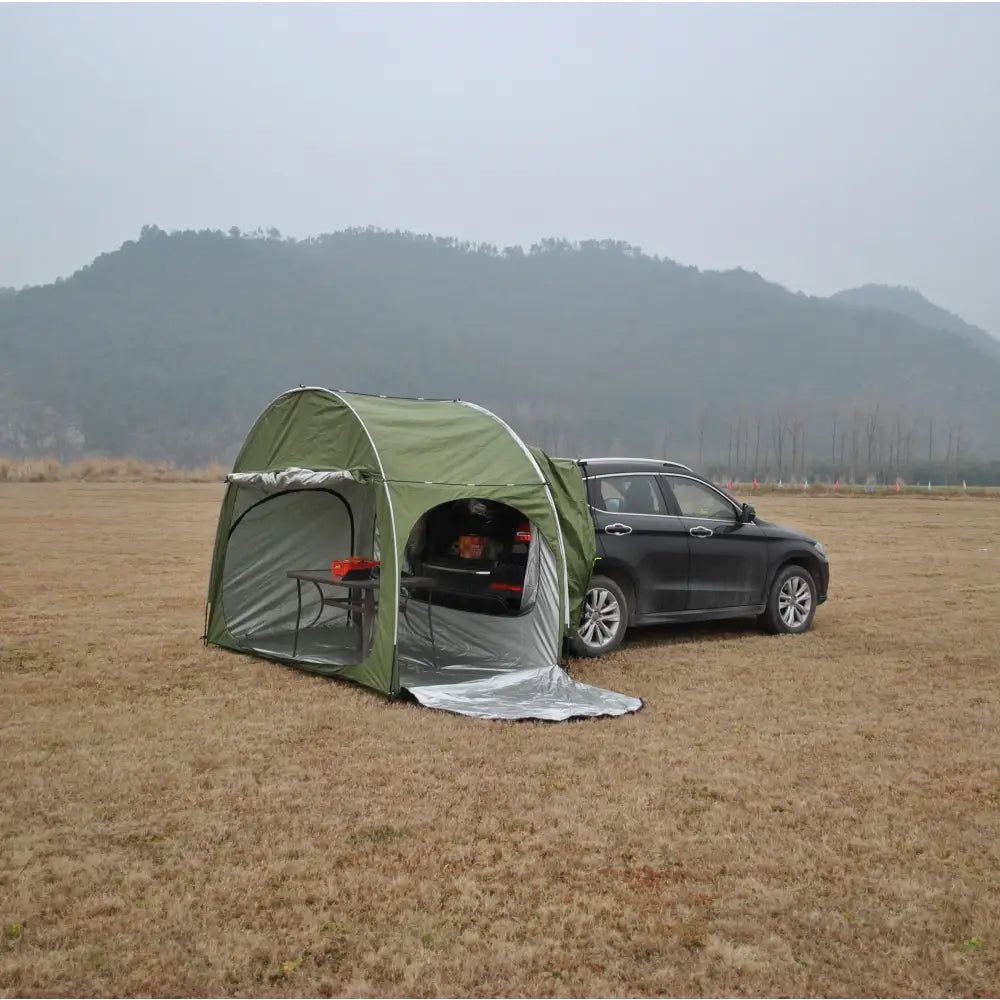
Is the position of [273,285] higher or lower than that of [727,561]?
higher

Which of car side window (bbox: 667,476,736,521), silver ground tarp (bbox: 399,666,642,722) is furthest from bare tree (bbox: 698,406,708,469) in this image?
silver ground tarp (bbox: 399,666,642,722)

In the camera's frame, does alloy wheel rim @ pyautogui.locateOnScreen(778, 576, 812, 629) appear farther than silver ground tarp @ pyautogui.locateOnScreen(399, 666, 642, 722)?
Yes

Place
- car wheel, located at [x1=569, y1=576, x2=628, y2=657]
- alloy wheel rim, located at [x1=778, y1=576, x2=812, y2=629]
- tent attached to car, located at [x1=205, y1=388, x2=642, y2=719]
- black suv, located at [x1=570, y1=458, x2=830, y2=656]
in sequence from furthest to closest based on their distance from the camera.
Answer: alloy wheel rim, located at [x1=778, y1=576, x2=812, y2=629], black suv, located at [x1=570, y1=458, x2=830, y2=656], car wheel, located at [x1=569, y1=576, x2=628, y2=657], tent attached to car, located at [x1=205, y1=388, x2=642, y2=719]

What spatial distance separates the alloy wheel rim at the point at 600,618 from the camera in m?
9.71

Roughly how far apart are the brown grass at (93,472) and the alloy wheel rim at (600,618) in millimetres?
42663

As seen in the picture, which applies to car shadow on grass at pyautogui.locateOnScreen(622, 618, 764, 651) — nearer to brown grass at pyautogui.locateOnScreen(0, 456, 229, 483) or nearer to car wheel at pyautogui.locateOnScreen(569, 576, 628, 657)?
car wheel at pyautogui.locateOnScreen(569, 576, 628, 657)

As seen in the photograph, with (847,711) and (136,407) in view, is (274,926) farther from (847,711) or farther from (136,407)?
(136,407)

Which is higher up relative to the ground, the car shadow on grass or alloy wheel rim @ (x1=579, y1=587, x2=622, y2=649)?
alloy wheel rim @ (x1=579, y1=587, x2=622, y2=649)

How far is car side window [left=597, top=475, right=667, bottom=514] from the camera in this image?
32.9ft

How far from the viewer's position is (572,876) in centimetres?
484

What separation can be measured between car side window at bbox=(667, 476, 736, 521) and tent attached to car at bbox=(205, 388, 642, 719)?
1.34 meters

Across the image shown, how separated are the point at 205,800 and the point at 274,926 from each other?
1.60 meters

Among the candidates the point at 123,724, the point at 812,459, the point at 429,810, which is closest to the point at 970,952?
the point at 429,810

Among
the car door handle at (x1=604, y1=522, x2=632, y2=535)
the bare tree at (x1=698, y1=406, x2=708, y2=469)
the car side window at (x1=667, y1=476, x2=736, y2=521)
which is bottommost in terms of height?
the car door handle at (x1=604, y1=522, x2=632, y2=535)
